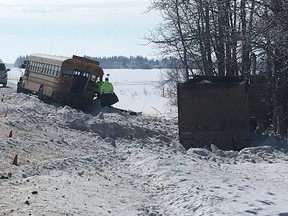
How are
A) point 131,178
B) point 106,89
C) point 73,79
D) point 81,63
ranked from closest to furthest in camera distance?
point 131,178 < point 81,63 < point 73,79 < point 106,89

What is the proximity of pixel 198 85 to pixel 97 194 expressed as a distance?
9866 mm

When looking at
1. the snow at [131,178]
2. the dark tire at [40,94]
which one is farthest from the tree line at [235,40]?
the dark tire at [40,94]

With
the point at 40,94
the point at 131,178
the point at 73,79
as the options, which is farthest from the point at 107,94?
the point at 131,178

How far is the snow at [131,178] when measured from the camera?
29.8 ft

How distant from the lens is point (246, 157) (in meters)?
16.1

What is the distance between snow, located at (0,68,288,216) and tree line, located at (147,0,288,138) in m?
3.09

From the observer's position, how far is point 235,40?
22.5 m

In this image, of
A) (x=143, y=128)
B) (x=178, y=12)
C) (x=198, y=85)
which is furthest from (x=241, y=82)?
(x=178, y=12)

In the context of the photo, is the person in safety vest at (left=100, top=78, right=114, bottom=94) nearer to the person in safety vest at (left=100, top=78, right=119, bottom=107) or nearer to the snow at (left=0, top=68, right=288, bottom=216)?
the person in safety vest at (left=100, top=78, right=119, bottom=107)

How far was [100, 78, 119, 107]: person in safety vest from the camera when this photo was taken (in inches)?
1302

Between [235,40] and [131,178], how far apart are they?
11.6m

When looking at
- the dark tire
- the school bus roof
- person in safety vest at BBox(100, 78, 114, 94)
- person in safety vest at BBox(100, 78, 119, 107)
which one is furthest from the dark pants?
the dark tire

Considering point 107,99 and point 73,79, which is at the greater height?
point 73,79

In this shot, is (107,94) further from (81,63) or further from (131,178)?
(131,178)
